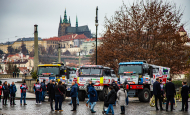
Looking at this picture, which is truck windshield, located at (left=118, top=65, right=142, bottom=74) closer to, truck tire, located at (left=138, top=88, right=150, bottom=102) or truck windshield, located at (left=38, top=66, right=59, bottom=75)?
truck tire, located at (left=138, top=88, right=150, bottom=102)

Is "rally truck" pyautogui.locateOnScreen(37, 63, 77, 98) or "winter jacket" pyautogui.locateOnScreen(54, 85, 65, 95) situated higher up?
"rally truck" pyautogui.locateOnScreen(37, 63, 77, 98)

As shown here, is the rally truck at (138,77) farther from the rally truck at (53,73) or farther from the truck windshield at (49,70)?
the truck windshield at (49,70)

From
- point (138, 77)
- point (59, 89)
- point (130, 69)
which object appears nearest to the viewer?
point (59, 89)

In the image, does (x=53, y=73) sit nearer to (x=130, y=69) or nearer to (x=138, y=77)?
(x=130, y=69)

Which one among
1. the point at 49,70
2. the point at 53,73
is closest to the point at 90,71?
the point at 53,73

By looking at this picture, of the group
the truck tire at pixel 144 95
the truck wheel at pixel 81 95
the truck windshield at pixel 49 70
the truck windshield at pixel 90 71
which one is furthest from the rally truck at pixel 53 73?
the truck tire at pixel 144 95

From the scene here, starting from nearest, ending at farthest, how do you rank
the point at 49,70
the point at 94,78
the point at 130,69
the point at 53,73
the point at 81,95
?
the point at 130,69 → the point at 94,78 → the point at 81,95 → the point at 53,73 → the point at 49,70

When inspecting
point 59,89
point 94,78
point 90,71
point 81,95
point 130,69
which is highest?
point 130,69

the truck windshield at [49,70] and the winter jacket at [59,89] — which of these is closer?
the winter jacket at [59,89]

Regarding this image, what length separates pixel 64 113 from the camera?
50.0ft

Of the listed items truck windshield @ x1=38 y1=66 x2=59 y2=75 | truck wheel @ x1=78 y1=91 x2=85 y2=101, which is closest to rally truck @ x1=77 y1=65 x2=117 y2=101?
truck wheel @ x1=78 y1=91 x2=85 y2=101

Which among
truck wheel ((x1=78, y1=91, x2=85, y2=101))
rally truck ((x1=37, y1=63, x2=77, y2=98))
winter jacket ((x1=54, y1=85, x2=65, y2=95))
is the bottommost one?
truck wheel ((x1=78, y1=91, x2=85, y2=101))

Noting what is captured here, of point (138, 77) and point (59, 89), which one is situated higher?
point (138, 77)

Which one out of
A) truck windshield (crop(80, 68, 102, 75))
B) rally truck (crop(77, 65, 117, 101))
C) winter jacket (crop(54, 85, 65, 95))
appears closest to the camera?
winter jacket (crop(54, 85, 65, 95))
